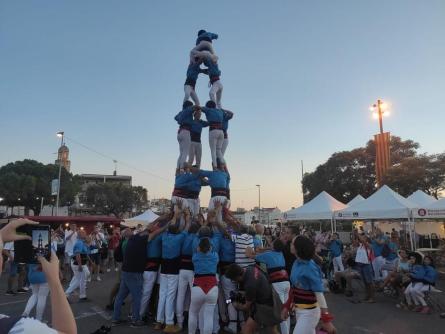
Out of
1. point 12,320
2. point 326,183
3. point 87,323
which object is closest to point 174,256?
point 87,323

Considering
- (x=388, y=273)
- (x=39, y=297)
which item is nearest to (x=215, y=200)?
(x=39, y=297)

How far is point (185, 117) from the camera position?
941 centimetres

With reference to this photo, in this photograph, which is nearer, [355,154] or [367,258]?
[367,258]

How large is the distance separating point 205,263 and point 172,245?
1132 mm

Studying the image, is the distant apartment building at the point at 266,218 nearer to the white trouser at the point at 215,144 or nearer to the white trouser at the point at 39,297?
the white trouser at the point at 215,144

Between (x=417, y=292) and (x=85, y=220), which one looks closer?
(x=417, y=292)

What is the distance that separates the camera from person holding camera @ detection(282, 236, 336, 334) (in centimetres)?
377

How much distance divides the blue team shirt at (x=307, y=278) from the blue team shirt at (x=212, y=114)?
5.98m

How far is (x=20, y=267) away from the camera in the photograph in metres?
10.0

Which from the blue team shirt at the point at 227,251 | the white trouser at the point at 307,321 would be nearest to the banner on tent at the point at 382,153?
the blue team shirt at the point at 227,251

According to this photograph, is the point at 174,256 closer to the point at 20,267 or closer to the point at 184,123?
the point at 184,123

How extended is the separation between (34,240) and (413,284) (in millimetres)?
8500

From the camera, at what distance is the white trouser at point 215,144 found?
367 inches

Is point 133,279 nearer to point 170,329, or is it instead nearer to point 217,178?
point 170,329
